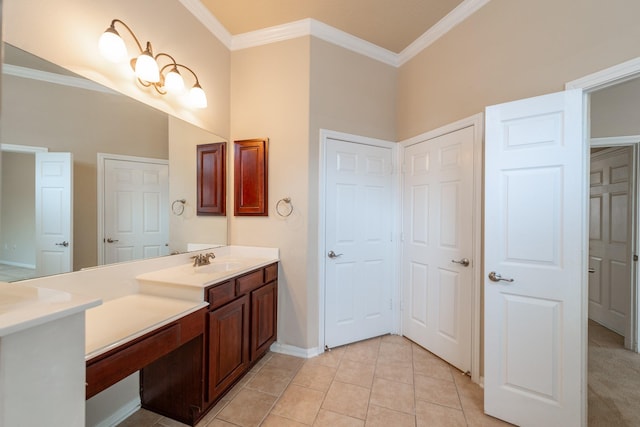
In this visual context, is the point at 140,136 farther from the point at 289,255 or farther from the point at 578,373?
the point at 578,373

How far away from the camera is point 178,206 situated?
81.4 inches

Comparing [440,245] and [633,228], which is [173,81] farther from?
[633,228]

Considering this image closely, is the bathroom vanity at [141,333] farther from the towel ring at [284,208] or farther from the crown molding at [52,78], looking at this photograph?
the crown molding at [52,78]

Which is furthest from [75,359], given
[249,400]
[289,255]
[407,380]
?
[407,380]

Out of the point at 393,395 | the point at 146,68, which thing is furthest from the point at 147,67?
the point at 393,395

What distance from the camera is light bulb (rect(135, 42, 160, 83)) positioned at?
166 centimetres

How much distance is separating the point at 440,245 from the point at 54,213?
2.66m

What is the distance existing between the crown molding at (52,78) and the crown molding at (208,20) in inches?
42.9

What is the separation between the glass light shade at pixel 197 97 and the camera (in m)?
2.12

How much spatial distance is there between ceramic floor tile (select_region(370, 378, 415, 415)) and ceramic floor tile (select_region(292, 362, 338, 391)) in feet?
1.14

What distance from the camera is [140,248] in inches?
69.3

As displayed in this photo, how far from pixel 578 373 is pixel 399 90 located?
2.67 m

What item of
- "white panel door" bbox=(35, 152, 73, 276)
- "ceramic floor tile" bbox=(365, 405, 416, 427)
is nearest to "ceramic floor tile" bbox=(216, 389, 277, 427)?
"ceramic floor tile" bbox=(365, 405, 416, 427)

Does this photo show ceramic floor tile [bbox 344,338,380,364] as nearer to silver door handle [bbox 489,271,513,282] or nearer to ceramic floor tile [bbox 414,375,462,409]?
ceramic floor tile [bbox 414,375,462,409]
